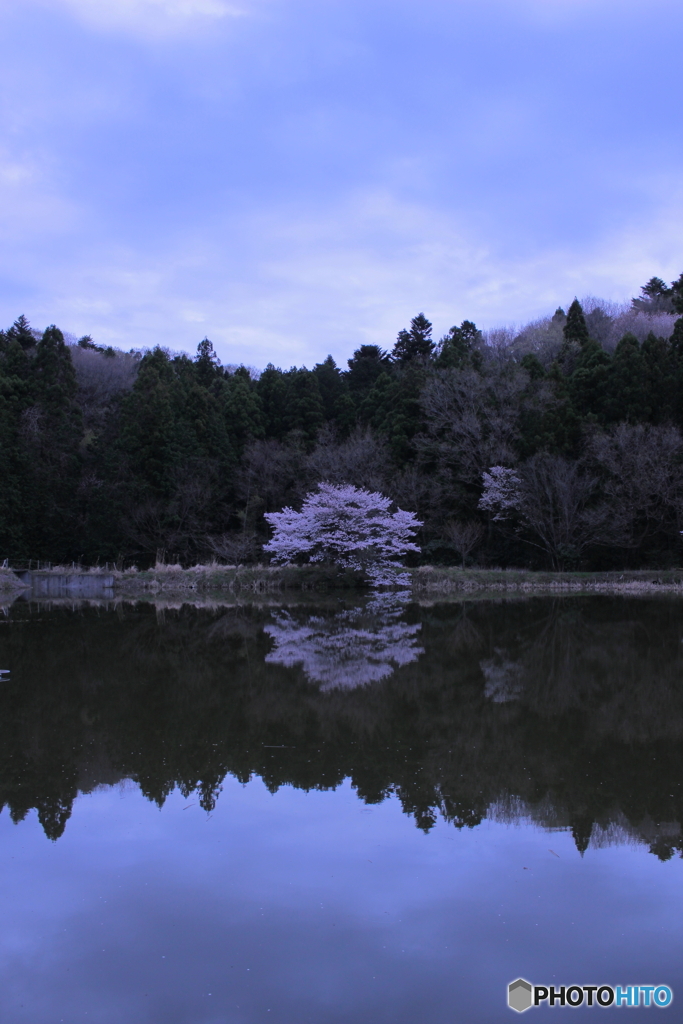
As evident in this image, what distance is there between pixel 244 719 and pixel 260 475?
75.7 feet

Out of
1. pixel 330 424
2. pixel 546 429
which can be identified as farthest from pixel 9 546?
pixel 546 429

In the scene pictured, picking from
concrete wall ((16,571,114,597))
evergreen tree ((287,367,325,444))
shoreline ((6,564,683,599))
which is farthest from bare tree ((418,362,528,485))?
concrete wall ((16,571,114,597))

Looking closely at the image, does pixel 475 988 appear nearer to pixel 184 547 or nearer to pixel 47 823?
pixel 47 823

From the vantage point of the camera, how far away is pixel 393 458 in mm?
29453

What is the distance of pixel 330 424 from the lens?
34250mm

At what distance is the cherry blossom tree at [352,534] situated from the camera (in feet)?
73.8

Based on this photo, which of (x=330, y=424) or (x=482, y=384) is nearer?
(x=482, y=384)

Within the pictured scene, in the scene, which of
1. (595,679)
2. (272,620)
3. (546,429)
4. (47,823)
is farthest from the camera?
(546,429)

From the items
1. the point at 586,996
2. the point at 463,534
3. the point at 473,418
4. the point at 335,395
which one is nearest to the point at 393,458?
the point at 473,418

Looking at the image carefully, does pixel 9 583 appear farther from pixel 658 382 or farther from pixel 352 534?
pixel 658 382

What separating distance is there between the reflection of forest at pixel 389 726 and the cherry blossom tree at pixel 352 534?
31.1 ft

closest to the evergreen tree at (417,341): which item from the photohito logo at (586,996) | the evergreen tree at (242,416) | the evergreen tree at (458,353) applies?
the evergreen tree at (458,353)

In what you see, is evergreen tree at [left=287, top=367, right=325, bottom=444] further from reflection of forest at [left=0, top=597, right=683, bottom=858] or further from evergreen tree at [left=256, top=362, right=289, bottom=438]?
reflection of forest at [left=0, top=597, right=683, bottom=858]

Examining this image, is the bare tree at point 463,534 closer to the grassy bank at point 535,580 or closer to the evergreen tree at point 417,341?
the grassy bank at point 535,580
